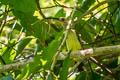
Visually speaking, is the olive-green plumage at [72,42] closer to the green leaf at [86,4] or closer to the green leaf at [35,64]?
the green leaf at [86,4]

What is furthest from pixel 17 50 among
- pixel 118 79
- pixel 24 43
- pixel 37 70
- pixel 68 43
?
pixel 118 79

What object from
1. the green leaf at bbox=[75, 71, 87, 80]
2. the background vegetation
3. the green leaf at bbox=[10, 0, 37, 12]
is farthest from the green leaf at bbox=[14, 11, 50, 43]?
the green leaf at bbox=[75, 71, 87, 80]

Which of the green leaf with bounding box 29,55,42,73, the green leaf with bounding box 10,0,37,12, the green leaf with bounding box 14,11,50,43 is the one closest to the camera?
the green leaf with bounding box 29,55,42,73

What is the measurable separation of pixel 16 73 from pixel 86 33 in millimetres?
423

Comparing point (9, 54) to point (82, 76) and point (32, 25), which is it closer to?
point (32, 25)

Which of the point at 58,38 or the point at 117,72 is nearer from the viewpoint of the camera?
the point at 58,38

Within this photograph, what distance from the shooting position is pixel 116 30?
135cm

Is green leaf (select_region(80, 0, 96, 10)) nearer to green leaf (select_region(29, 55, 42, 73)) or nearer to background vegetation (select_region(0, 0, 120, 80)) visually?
background vegetation (select_region(0, 0, 120, 80))

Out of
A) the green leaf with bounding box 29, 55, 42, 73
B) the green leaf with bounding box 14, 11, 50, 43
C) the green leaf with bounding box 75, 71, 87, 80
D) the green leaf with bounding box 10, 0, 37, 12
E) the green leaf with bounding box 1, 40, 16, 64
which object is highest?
the green leaf with bounding box 10, 0, 37, 12

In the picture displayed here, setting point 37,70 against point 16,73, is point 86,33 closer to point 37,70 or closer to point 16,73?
point 16,73

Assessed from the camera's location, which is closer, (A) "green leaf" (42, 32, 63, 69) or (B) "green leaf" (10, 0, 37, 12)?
(A) "green leaf" (42, 32, 63, 69)

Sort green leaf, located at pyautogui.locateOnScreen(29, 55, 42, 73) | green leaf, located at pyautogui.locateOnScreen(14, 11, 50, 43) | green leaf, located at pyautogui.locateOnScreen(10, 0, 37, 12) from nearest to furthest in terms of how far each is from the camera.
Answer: green leaf, located at pyautogui.locateOnScreen(29, 55, 42, 73), green leaf, located at pyautogui.locateOnScreen(10, 0, 37, 12), green leaf, located at pyautogui.locateOnScreen(14, 11, 50, 43)

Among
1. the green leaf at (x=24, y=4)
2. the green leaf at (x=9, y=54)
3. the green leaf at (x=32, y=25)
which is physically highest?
the green leaf at (x=24, y=4)

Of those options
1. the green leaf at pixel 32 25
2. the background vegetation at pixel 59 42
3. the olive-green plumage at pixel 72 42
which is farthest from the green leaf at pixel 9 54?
the olive-green plumage at pixel 72 42
